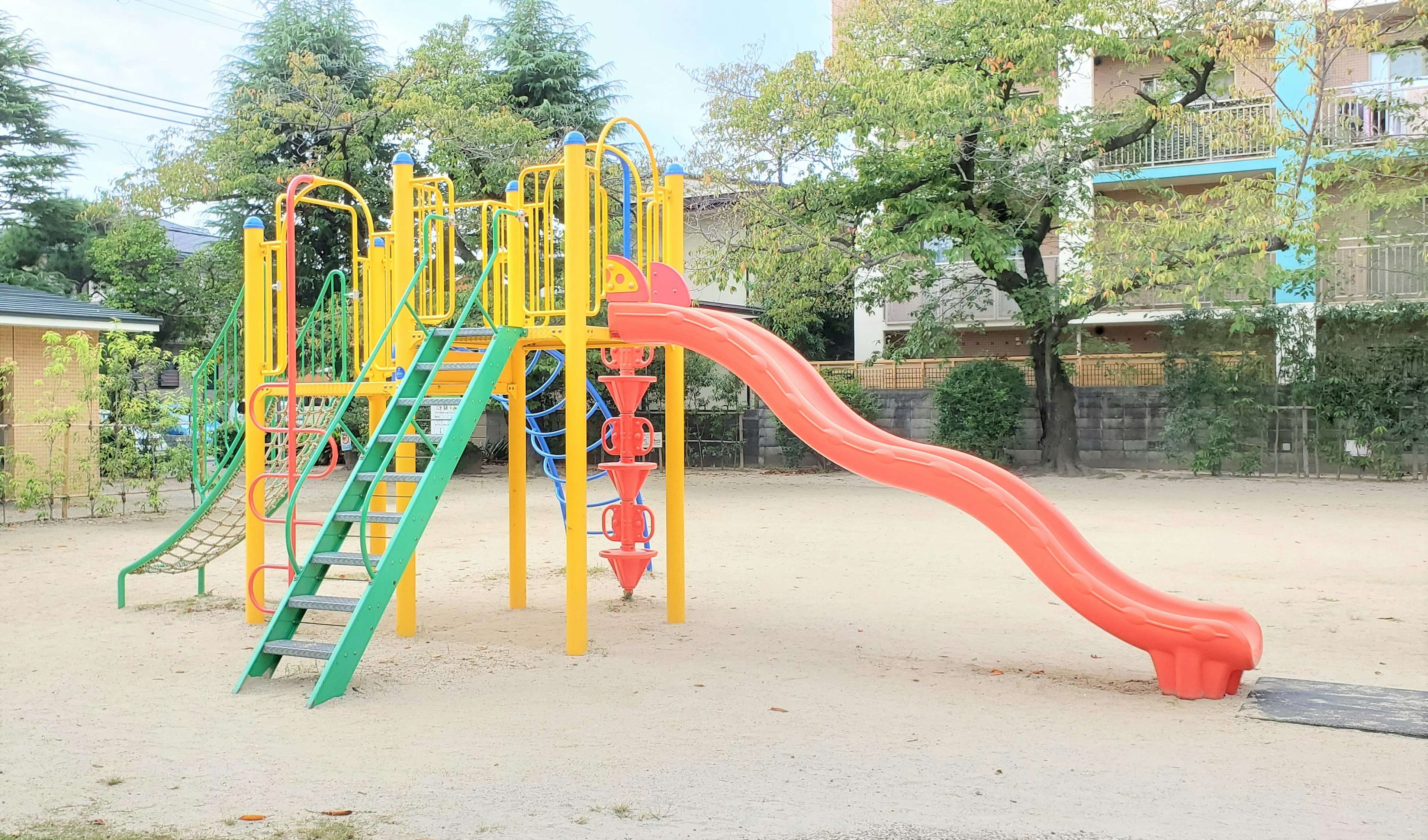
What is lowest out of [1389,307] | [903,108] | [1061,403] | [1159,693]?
[1159,693]

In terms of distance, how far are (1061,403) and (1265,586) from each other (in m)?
10.6

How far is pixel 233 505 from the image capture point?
871 cm

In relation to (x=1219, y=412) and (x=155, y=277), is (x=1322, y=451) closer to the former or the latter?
(x=1219, y=412)

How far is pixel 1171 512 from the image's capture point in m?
13.2

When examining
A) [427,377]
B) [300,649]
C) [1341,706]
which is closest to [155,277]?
[427,377]

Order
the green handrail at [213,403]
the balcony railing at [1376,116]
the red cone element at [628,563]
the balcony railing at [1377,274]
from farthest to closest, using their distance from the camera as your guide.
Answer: the balcony railing at [1377,274] → the balcony railing at [1376,116] → the green handrail at [213,403] → the red cone element at [628,563]

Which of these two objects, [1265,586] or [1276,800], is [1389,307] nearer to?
[1265,586]

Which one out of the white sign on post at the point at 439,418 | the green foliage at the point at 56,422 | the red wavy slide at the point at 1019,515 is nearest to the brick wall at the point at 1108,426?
the white sign on post at the point at 439,418

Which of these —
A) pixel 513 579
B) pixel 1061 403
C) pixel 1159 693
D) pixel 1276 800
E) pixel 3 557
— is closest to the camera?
pixel 1276 800

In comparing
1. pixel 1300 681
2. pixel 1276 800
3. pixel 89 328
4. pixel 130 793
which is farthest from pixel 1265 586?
pixel 89 328

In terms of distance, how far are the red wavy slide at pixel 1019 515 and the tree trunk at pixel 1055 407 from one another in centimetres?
1293

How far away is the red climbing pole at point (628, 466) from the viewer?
304 inches

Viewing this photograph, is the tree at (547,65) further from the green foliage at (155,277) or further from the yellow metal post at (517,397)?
the yellow metal post at (517,397)

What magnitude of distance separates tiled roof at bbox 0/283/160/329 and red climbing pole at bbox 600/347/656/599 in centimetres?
948
